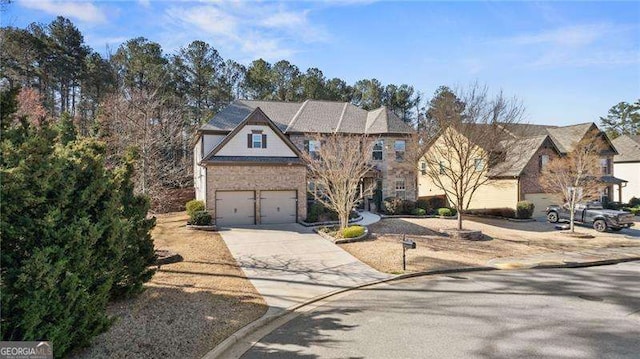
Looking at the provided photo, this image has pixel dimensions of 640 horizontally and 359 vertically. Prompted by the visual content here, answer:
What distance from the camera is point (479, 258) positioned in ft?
52.1

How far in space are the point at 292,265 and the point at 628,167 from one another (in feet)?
143

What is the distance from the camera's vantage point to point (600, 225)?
24.0 meters

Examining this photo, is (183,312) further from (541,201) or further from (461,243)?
(541,201)

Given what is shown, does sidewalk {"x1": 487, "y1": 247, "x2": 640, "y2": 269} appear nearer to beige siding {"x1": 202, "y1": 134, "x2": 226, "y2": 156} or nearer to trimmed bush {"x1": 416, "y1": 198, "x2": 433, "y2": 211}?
trimmed bush {"x1": 416, "y1": 198, "x2": 433, "y2": 211}

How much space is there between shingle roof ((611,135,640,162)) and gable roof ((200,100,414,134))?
2803 centimetres

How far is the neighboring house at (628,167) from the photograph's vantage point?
1531 inches

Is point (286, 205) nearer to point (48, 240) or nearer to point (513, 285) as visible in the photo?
point (513, 285)

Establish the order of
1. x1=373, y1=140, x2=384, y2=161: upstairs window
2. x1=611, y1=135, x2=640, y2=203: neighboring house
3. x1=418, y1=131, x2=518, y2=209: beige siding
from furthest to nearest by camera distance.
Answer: x1=611, y1=135, x2=640, y2=203: neighboring house → x1=418, y1=131, x2=518, y2=209: beige siding → x1=373, y1=140, x2=384, y2=161: upstairs window

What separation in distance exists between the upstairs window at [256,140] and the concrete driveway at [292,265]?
606 centimetres

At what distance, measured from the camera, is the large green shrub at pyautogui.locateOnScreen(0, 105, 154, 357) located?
5.02 meters

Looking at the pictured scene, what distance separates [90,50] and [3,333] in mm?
42841

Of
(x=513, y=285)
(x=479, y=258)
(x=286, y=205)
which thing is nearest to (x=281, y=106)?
(x=286, y=205)

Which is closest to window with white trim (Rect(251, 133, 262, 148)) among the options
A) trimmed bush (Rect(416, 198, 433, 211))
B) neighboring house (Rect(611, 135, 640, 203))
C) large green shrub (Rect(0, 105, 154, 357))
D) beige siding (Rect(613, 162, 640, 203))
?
trimmed bush (Rect(416, 198, 433, 211))

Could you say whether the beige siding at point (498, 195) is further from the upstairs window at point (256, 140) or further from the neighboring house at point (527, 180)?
the upstairs window at point (256, 140)
